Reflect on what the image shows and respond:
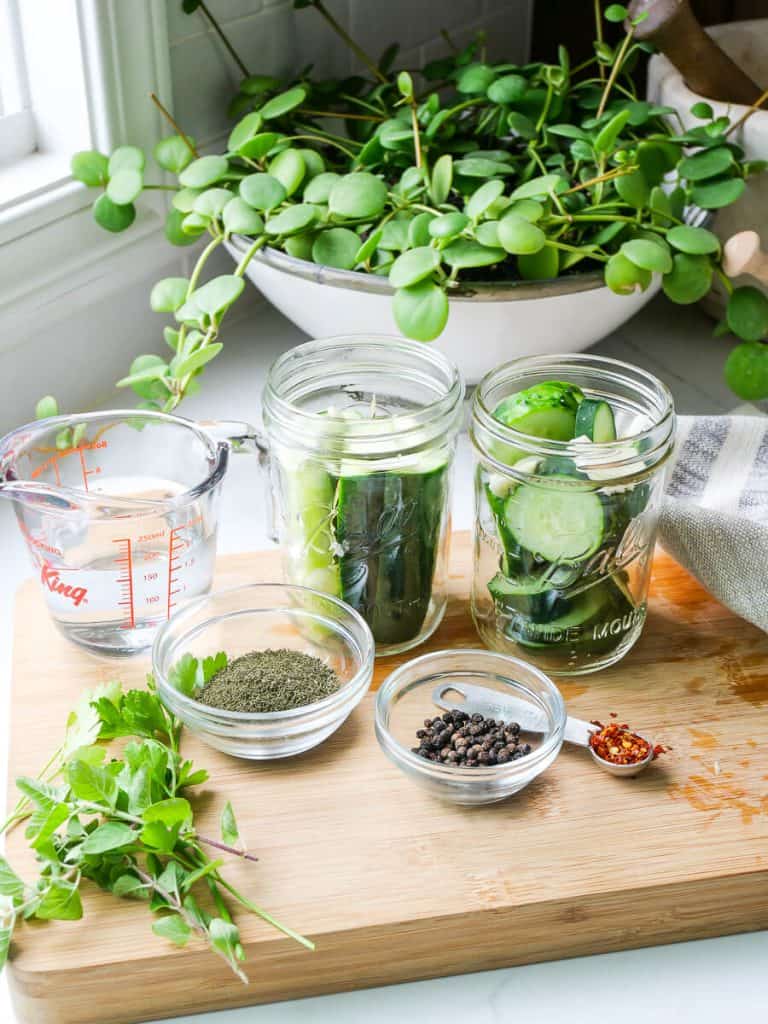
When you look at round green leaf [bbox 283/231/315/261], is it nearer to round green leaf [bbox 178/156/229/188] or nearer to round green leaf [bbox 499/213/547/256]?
round green leaf [bbox 178/156/229/188]

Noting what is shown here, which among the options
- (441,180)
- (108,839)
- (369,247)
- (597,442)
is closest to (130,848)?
(108,839)

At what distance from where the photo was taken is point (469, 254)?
3.16 ft

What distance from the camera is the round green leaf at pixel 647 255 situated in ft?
3.23

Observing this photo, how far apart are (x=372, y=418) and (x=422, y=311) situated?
0.42 feet

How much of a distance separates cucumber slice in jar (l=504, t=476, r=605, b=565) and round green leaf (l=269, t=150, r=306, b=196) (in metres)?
0.39

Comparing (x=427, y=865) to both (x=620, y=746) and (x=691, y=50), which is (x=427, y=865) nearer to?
(x=620, y=746)

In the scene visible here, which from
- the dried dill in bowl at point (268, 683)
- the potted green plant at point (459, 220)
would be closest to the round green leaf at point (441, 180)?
the potted green plant at point (459, 220)

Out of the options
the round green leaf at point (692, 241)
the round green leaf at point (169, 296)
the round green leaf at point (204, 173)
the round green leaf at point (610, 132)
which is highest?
the round green leaf at point (610, 132)

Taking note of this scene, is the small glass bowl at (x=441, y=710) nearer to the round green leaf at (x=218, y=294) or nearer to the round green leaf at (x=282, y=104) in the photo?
the round green leaf at (x=218, y=294)

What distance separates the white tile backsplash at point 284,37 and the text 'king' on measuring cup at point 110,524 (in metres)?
0.46

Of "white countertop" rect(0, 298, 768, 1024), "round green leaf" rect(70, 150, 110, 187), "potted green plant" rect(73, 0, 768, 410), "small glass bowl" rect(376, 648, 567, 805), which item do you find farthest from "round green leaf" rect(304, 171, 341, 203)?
"white countertop" rect(0, 298, 768, 1024)

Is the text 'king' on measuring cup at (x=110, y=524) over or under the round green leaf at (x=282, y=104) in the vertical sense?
under

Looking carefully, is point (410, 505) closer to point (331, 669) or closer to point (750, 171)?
point (331, 669)

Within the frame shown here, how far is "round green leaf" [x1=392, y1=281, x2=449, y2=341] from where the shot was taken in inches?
37.1
